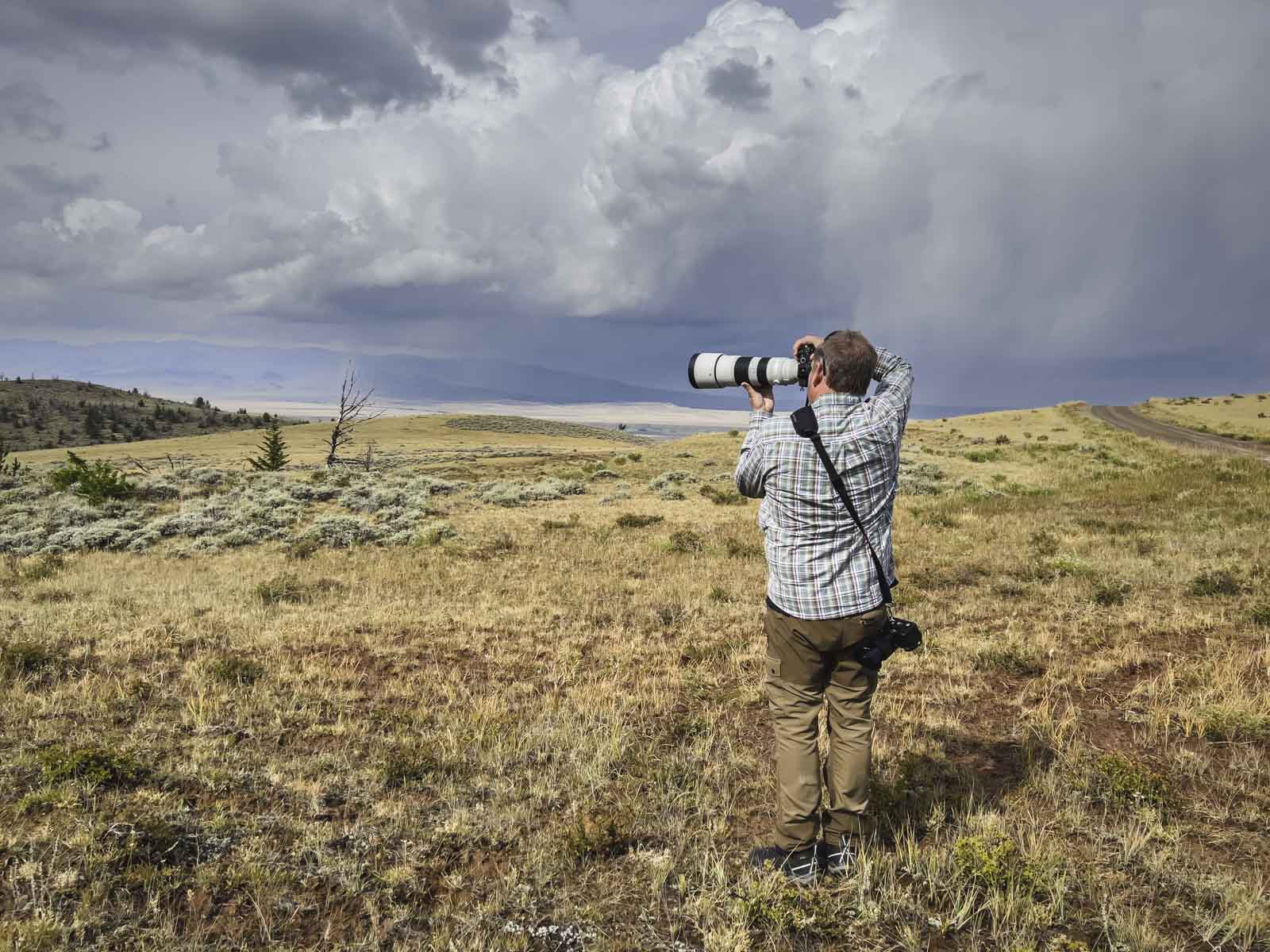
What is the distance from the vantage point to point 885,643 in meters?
3.84

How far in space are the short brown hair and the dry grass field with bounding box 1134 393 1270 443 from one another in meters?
52.7

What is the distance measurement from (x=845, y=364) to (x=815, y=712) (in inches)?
77.7

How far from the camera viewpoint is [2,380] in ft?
471

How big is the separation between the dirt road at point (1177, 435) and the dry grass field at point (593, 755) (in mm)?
28046

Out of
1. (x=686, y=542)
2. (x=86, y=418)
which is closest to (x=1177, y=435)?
(x=686, y=542)

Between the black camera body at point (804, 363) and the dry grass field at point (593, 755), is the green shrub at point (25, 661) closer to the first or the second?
the dry grass field at point (593, 755)

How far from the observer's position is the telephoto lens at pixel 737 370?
13.7ft

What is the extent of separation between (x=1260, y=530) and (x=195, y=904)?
757 inches

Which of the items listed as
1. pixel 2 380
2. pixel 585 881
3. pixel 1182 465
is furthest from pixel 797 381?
pixel 2 380

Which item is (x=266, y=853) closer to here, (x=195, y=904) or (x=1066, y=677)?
(x=195, y=904)

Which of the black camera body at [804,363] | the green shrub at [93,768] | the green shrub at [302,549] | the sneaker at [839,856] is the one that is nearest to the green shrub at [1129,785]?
the sneaker at [839,856]

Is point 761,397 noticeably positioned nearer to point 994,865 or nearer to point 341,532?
point 994,865

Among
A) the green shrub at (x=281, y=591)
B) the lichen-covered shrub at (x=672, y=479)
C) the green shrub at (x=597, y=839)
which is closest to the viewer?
the green shrub at (x=597, y=839)

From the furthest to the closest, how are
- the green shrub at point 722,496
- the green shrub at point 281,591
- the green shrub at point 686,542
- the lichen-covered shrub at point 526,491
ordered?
the lichen-covered shrub at point 526,491
the green shrub at point 722,496
the green shrub at point 686,542
the green shrub at point 281,591
